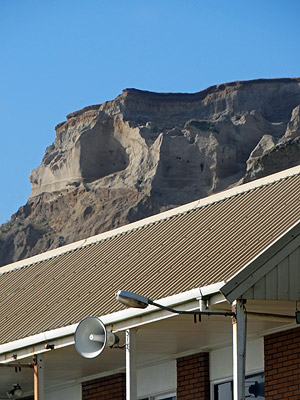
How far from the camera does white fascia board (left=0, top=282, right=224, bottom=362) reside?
41.5 ft

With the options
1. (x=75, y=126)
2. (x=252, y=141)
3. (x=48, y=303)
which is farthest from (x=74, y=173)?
(x=48, y=303)

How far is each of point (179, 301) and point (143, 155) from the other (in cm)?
8169

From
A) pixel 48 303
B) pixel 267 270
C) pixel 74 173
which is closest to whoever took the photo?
pixel 267 270

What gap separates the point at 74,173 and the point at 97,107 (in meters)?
9.91

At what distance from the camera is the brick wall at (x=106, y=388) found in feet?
58.4

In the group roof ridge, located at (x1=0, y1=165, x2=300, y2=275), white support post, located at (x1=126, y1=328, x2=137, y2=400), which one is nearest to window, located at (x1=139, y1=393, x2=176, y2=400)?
roof ridge, located at (x1=0, y1=165, x2=300, y2=275)

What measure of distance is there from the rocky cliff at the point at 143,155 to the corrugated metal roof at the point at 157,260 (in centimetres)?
6214

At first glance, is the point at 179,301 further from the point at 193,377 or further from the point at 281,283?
the point at 193,377

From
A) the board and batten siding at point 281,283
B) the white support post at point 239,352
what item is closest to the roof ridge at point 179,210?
the board and batten siding at point 281,283

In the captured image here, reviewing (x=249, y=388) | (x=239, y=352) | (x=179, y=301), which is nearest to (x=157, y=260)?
(x=249, y=388)

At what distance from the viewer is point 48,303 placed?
16875mm

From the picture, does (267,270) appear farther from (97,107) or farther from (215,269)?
(97,107)

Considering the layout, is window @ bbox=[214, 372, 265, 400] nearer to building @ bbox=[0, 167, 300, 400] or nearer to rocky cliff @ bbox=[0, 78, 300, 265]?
building @ bbox=[0, 167, 300, 400]

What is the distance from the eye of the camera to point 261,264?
40.4 ft
